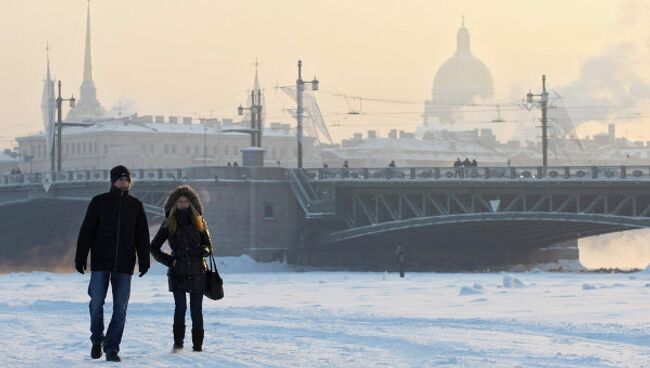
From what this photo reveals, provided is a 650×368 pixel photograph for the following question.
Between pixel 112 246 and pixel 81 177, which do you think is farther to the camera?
pixel 81 177

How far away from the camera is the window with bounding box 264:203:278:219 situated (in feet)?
209

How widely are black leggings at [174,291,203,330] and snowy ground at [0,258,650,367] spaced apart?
0.30m

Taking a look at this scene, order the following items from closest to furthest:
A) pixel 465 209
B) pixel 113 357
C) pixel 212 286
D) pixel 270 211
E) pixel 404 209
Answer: pixel 113 357, pixel 212 286, pixel 465 209, pixel 270 211, pixel 404 209

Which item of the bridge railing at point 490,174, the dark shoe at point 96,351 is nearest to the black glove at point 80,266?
the dark shoe at point 96,351

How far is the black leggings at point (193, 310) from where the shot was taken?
16.1 meters

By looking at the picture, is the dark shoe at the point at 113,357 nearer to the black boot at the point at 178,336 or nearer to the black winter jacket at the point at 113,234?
the black winter jacket at the point at 113,234

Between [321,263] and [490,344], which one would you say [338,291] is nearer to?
[490,344]

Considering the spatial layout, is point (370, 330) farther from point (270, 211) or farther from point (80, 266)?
point (270, 211)

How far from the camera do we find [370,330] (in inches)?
751

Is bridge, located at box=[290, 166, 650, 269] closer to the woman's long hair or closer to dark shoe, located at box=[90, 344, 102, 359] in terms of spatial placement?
the woman's long hair

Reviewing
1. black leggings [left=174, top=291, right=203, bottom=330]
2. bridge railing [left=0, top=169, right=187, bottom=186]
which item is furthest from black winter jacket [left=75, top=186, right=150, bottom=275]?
bridge railing [left=0, top=169, right=187, bottom=186]

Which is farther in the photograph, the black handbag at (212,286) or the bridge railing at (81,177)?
the bridge railing at (81,177)

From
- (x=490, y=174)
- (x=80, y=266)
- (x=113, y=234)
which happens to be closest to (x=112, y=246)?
(x=113, y=234)

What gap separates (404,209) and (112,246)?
50460 millimetres
